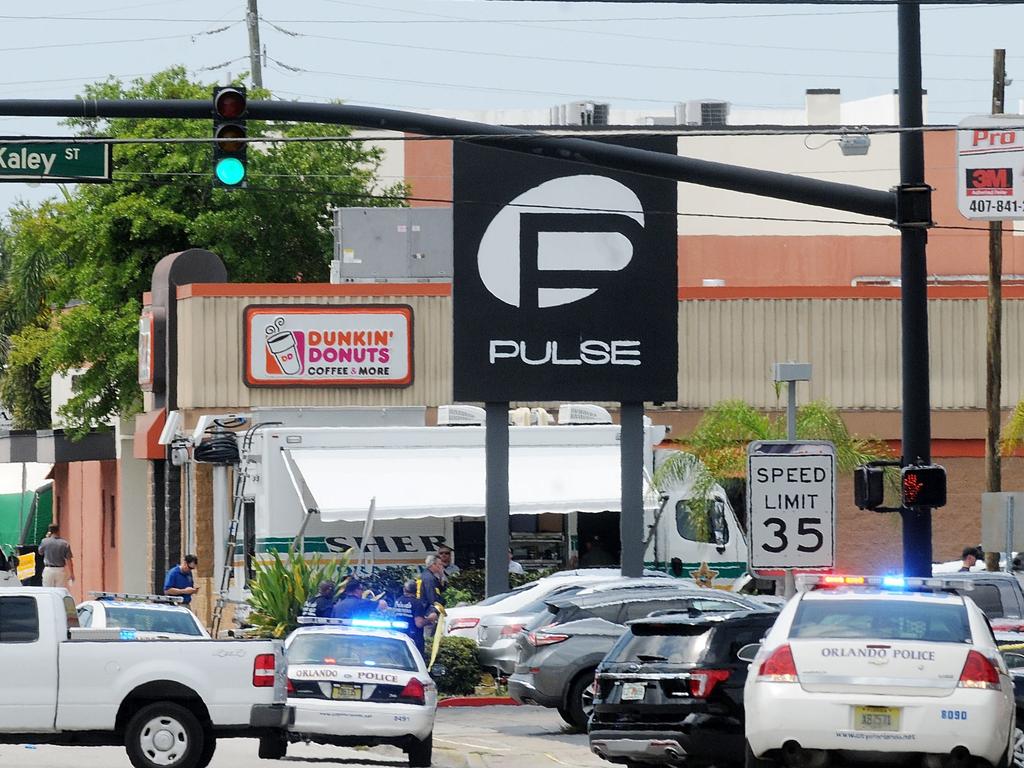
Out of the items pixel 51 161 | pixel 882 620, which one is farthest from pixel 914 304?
pixel 51 161

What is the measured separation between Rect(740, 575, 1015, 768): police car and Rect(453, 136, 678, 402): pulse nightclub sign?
13928mm

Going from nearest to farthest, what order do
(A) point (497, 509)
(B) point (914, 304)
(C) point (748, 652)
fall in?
(C) point (748, 652)
(B) point (914, 304)
(A) point (497, 509)

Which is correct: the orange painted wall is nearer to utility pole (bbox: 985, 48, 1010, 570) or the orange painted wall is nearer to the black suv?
utility pole (bbox: 985, 48, 1010, 570)

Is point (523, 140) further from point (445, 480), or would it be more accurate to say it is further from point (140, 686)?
point (445, 480)

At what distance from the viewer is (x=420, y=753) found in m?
19.4

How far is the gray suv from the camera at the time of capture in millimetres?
21594

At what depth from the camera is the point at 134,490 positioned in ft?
154

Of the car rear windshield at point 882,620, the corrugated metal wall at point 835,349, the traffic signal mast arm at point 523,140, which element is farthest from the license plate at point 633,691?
the corrugated metal wall at point 835,349

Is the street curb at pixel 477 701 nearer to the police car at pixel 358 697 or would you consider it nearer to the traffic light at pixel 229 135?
the police car at pixel 358 697

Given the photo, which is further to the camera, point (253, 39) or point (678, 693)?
point (253, 39)

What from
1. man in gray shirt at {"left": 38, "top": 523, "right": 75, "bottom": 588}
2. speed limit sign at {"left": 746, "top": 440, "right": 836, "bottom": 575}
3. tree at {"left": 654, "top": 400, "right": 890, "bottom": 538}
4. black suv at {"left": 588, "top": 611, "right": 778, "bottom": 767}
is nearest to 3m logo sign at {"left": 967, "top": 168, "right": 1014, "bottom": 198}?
speed limit sign at {"left": 746, "top": 440, "right": 836, "bottom": 575}

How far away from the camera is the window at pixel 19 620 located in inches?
675

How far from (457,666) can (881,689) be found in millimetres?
13475

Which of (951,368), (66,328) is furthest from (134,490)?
(951,368)
